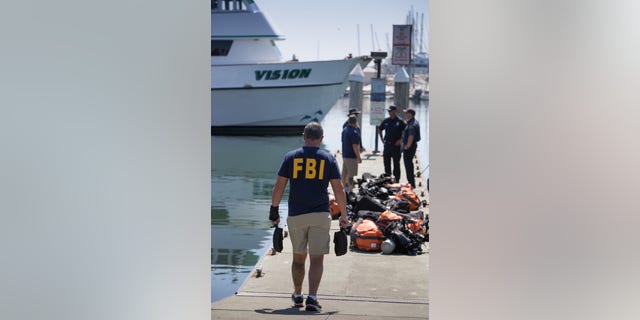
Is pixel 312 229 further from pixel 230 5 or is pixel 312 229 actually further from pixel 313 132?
pixel 230 5

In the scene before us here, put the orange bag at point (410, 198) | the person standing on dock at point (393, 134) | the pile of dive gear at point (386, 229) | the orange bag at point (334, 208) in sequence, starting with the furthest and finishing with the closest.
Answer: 1. the person standing on dock at point (393, 134)
2. the orange bag at point (410, 198)
3. the orange bag at point (334, 208)
4. the pile of dive gear at point (386, 229)

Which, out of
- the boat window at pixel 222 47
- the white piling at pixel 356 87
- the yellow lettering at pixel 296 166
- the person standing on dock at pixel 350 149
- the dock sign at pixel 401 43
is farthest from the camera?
the boat window at pixel 222 47

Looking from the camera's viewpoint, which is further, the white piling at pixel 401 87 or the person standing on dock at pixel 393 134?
the white piling at pixel 401 87

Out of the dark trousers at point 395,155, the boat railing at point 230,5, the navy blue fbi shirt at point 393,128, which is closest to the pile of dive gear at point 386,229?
the navy blue fbi shirt at point 393,128

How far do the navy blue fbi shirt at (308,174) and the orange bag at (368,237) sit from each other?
250 centimetres

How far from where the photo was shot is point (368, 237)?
27.7ft

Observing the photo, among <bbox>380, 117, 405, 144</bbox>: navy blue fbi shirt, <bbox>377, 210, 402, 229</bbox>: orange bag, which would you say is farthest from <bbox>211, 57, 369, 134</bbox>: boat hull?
<bbox>377, 210, 402, 229</bbox>: orange bag

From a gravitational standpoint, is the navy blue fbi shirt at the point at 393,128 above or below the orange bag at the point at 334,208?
above

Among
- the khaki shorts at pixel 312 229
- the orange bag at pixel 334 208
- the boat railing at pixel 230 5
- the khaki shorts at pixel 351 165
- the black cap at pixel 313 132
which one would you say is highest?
the boat railing at pixel 230 5

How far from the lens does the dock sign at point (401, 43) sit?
68.5ft

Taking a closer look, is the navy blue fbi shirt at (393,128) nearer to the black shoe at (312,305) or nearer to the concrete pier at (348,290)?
the concrete pier at (348,290)
